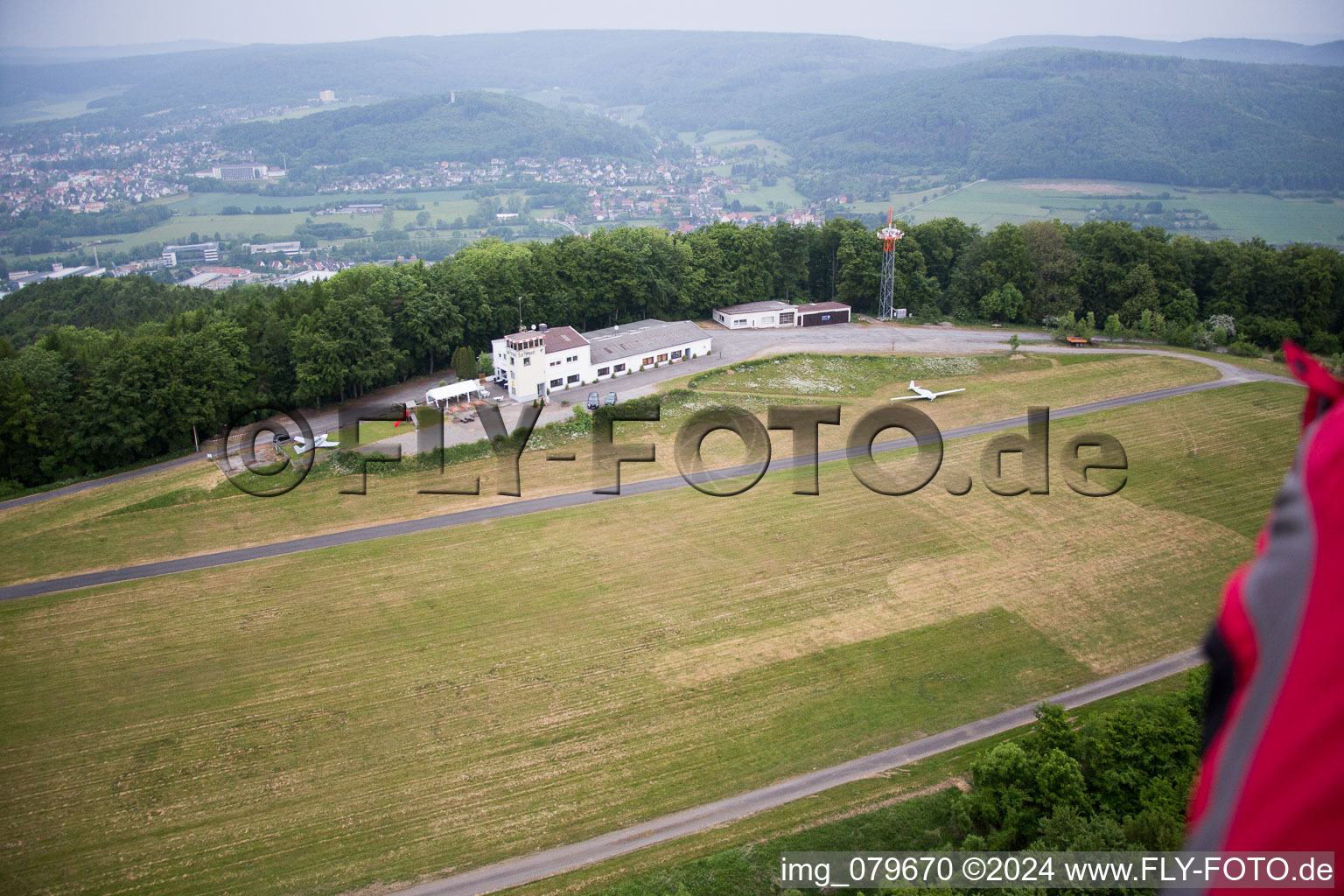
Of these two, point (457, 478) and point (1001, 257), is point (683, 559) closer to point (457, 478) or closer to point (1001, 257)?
point (457, 478)

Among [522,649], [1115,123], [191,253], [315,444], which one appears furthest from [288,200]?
Result: [1115,123]

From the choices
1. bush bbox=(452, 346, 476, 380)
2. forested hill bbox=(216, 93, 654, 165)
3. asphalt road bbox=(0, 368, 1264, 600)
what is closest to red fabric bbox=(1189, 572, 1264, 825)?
asphalt road bbox=(0, 368, 1264, 600)

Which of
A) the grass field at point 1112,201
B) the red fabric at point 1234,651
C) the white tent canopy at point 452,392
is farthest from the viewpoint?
the grass field at point 1112,201

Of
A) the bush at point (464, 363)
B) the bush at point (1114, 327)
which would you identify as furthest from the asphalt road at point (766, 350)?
the bush at point (464, 363)

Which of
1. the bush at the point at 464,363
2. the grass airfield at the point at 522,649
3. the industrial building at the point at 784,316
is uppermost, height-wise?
the industrial building at the point at 784,316

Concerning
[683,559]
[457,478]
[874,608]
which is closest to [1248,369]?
[874,608]

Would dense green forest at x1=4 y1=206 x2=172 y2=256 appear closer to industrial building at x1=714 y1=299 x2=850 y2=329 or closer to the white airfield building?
the white airfield building

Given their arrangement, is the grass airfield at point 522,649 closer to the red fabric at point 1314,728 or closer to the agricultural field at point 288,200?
the red fabric at point 1314,728
